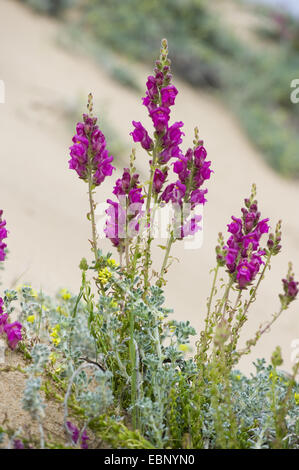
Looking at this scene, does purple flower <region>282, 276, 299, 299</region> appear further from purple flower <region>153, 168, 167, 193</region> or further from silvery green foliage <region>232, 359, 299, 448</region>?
purple flower <region>153, 168, 167, 193</region>

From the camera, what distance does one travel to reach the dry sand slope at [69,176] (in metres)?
5.12

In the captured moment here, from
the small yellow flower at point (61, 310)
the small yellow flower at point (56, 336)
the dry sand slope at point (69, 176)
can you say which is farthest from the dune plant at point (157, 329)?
the dry sand slope at point (69, 176)

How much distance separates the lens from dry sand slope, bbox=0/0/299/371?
5117mm

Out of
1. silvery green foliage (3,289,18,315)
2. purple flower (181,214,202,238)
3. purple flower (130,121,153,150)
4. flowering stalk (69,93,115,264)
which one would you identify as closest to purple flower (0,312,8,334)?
silvery green foliage (3,289,18,315)

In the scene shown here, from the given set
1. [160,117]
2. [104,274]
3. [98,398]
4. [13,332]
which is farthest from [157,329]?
[160,117]

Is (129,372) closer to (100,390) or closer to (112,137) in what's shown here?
(100,390)

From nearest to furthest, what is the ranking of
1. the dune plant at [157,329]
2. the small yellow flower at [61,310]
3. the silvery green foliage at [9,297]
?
the dune plant at [157,329], the silvery green foliage at [9,297], the small yellow flower at [61,310]

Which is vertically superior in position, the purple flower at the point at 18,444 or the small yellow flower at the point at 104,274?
the small yellow flower at the point at 104,274

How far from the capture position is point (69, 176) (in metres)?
6.97

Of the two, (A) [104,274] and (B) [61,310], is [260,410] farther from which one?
(B) [61,310]

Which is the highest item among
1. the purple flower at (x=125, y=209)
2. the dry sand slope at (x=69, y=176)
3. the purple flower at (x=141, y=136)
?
the dry sand slope at (x=69, y=176)

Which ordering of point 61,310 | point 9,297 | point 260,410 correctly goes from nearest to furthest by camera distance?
1. point 260,410
2. point 9,297
3. point 61,310

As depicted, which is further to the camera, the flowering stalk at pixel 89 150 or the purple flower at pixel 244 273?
the flowering stalk at pixel 89 150

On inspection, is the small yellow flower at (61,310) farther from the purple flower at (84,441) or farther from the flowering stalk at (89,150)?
the purple flower at (84,441)
